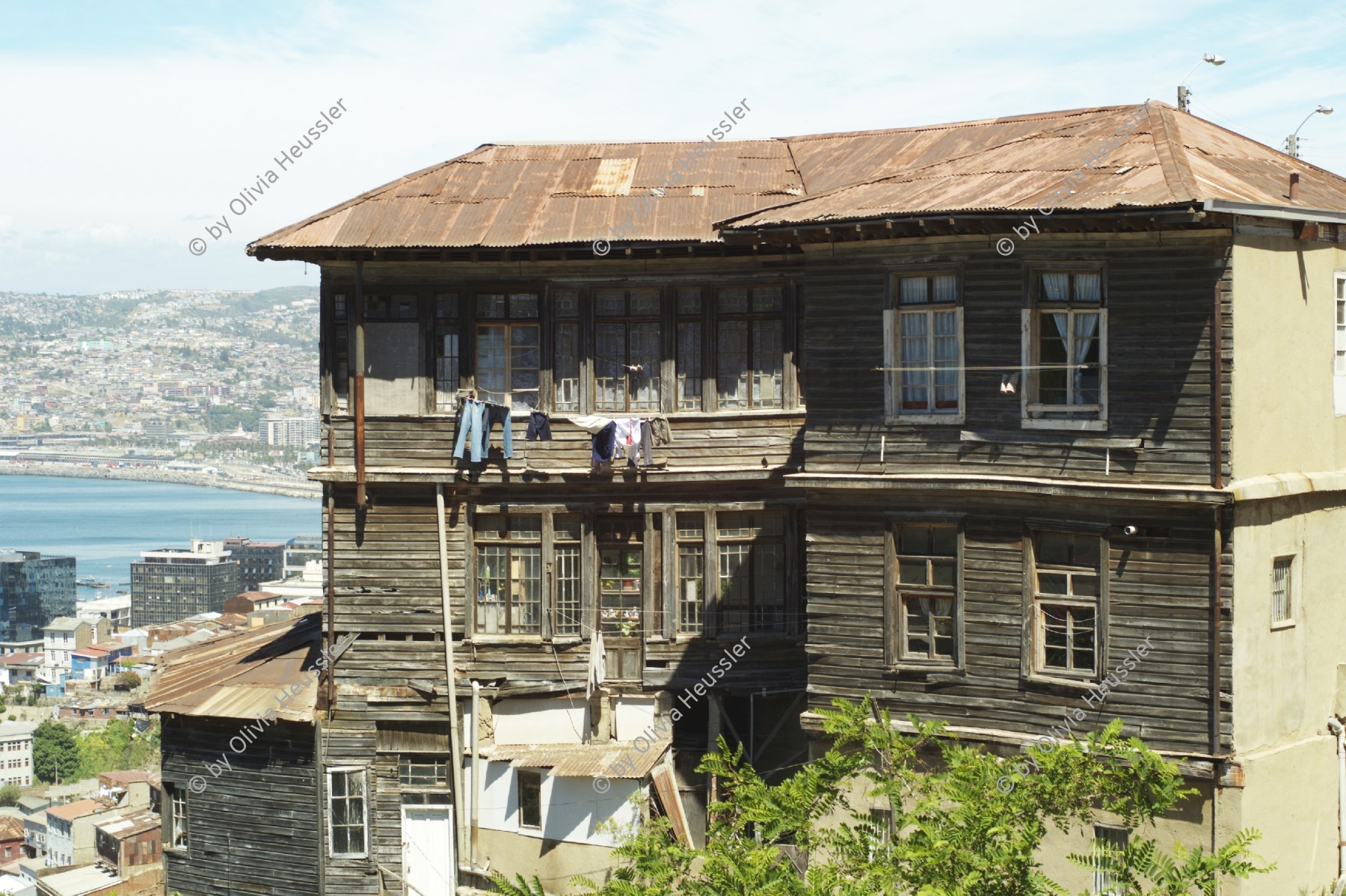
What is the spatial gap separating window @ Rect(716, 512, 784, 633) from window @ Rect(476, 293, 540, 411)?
376 centimetres

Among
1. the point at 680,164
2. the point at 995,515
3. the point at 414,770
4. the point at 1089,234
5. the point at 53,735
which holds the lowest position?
the point at 53,735

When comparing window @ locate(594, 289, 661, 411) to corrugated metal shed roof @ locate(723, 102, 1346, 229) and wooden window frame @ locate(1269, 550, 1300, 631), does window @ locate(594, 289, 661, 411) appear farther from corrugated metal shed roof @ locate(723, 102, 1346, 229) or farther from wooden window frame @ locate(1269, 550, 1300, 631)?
wooden window frame @ locate(1269, 550, 1300, 631)

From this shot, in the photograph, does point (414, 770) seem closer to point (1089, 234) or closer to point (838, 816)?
point (838, 816)

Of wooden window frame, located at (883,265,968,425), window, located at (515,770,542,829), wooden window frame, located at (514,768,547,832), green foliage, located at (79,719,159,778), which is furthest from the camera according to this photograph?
green foliage, located at (79,719,159,778)

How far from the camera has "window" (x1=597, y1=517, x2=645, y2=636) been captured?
24.0 metres

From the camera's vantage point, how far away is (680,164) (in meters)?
25.6

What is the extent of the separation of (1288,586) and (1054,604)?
2.99 metres

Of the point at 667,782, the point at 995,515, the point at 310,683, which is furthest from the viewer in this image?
the point at 310,683

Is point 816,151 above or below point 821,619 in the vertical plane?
above

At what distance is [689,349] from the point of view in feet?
77.9

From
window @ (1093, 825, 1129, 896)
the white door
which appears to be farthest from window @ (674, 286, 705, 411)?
window @ (1093, 825, 1129, 896)

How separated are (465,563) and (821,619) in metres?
6.80

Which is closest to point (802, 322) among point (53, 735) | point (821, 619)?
point (821, 619)

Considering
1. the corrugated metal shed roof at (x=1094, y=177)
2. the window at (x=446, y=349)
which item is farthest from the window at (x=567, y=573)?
the corrugated metal shed roof at (x=1094, y=177)
